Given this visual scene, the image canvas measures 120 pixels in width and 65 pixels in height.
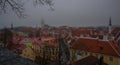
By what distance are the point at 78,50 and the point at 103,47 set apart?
5.11 feet

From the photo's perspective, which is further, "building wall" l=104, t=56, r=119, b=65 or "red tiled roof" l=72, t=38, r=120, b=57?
"red tiled roof" l=72, t=38, r=120, b=57

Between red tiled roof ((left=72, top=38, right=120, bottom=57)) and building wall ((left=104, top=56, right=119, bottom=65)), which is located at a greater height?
red tiled roof ((left=72, top=38, right=120, bottom=57))

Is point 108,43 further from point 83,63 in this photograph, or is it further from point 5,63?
point 5,63

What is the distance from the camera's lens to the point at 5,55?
5.40ft

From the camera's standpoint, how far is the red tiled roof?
857 centimetres

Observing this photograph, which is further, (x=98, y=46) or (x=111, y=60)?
(x=98, y=46)

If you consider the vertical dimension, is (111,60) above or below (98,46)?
below

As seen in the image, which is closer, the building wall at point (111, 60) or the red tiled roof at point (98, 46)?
the building wall at point (111, 60)

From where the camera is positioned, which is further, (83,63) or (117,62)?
(117,62)

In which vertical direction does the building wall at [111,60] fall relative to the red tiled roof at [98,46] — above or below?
below

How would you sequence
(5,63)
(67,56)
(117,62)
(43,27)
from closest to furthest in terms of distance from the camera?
(5,63), (117,62), (67,56), (43,27)

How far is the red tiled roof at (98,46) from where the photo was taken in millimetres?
8566

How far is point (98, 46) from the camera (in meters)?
9.46

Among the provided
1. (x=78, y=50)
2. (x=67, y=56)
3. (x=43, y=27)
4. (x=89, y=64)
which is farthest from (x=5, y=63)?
(x=43, y=27)
